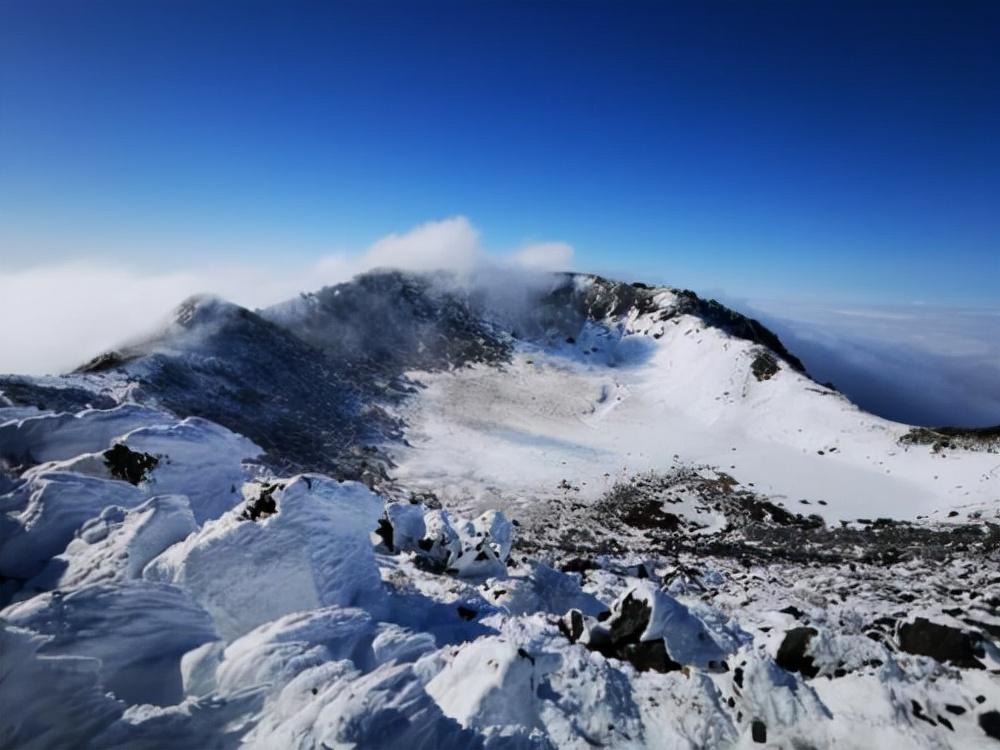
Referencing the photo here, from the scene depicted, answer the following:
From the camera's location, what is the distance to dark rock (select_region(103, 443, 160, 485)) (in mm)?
9625

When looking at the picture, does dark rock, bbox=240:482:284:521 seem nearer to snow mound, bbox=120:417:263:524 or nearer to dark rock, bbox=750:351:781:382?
snow mound, bbox=120:417:263:524

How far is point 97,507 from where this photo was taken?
8078 mm

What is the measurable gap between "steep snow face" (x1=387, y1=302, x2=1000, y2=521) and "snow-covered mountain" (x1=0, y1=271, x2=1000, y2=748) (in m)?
0.22

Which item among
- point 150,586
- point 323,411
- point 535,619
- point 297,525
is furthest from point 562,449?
point 150,586

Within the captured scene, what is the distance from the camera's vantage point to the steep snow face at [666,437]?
78.3 ft

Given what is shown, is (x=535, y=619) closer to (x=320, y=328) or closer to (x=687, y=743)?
(x=687, y=743)

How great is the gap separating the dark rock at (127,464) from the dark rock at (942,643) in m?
13.3

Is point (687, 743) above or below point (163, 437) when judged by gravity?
below

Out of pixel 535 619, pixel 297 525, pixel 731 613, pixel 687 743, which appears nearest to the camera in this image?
pixel 687 743

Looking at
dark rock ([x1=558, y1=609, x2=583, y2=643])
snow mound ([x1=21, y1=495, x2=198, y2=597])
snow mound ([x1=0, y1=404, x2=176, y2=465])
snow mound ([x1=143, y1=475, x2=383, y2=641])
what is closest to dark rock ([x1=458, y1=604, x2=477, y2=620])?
dark rock ([x1=558, y1=609, x2=583, y2=643])

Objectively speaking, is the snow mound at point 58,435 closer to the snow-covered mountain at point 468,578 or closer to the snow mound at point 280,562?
the snow-covered mountain at point 468,578

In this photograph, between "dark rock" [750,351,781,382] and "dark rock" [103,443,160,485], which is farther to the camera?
"dark rock" [750,351,781,382]

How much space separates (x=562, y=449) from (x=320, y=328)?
2493cm

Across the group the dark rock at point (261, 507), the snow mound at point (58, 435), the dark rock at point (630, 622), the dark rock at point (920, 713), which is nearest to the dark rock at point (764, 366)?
the dark rock at point (630, 622)
